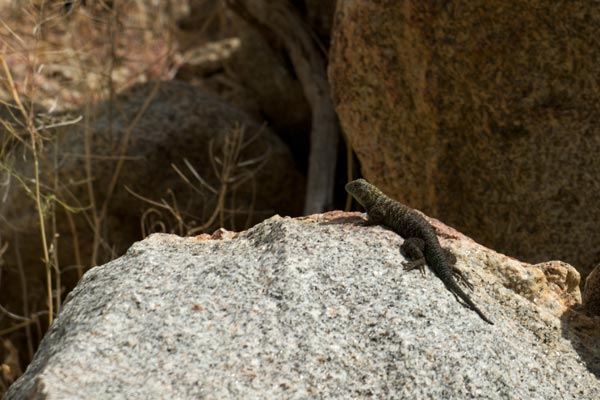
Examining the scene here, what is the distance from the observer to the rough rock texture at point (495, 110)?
5.23 metres

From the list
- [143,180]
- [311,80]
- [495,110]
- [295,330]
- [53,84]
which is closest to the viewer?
[295,330]

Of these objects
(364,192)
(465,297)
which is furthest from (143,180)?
(465,297)

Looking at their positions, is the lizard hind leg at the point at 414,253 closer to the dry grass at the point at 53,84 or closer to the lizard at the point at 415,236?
the lizard at the point at 415,236

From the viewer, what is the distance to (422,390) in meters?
3.09

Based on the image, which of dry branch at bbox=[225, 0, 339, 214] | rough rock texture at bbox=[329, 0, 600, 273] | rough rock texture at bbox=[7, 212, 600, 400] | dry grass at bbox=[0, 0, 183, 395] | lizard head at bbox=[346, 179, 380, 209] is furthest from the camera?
dry branch at bbox=[225, 0, 339, 214]

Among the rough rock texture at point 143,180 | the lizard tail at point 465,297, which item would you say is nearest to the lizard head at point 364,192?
the lizard tail at point 465,297

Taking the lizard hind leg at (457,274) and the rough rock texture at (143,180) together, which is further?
the rough rock texture at (143,180)

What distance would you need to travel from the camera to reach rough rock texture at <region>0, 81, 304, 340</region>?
7277 mm

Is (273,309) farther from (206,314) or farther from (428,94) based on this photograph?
(428,94)

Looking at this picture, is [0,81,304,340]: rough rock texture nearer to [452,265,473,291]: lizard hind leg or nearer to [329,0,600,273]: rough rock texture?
[329,0,600,273]: rough rock texture

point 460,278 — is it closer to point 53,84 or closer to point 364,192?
point 364,192

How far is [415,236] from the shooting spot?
419cm

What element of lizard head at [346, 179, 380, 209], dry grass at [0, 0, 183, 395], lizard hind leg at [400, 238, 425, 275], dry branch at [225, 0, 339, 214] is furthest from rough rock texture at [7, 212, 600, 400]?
dry branch at [225, 0, 339, 214]

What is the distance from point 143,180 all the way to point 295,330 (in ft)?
14.6
